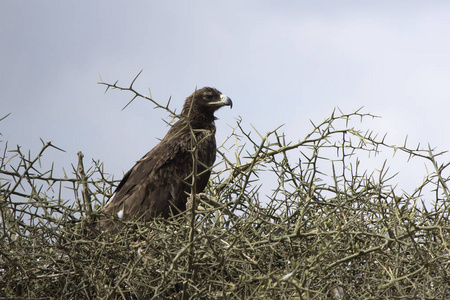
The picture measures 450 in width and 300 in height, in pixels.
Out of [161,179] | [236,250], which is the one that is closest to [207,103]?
[161,179]

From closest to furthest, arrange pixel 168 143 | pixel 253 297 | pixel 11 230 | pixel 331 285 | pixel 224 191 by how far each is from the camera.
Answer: pixel 253 297 < pixel 331 285 < pixel 11 230 < pixel 224 191 < pixel 168 143

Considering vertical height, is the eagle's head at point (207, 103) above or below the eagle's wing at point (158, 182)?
above

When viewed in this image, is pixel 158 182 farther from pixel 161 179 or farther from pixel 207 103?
pixel 207 103

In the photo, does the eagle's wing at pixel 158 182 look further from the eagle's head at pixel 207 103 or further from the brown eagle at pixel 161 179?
the eagle's head at pixel 207 103

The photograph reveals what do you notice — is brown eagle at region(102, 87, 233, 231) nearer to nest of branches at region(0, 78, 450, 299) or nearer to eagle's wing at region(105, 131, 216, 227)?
eagle's wing at region(105, 131, 216, 227)

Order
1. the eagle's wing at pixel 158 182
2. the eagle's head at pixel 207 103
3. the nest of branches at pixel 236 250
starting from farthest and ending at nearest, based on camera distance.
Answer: the eagle's head at pixel 207 103
the eagle's wing at pixel 158 182
the nest of branches at pixel 236 250

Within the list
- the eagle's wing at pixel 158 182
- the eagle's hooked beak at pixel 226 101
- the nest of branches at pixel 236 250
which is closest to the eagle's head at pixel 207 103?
the eagle's hooked beak at pixel 226 101

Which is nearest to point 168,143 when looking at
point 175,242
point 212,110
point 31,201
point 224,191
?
point 212,110

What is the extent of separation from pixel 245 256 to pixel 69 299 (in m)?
1.08

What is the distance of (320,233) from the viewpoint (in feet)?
10.1

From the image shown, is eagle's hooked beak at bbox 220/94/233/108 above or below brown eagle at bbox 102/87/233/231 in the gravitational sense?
above

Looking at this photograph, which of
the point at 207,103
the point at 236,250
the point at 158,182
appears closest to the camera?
the point at 236,250

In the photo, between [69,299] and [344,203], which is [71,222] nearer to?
[69,299]

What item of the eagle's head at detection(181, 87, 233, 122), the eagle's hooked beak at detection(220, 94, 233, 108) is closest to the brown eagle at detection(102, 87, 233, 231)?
the eagle's head at detection(181, 87, 233, 122)
